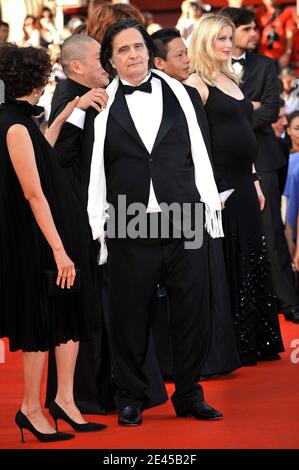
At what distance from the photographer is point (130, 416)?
4680 mm

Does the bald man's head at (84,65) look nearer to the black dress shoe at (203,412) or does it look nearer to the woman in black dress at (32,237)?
the woman in black dress at (32,237)

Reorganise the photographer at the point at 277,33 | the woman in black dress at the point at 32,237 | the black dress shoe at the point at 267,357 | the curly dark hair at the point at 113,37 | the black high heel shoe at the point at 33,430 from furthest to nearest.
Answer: the photographer at the point at 277,33
the black dress shoe at the point at 267,357
the curly dark hair at the point at 113,37
the black high heel shoe at the point at 33,430
the woman in black dress at the point at 32,237

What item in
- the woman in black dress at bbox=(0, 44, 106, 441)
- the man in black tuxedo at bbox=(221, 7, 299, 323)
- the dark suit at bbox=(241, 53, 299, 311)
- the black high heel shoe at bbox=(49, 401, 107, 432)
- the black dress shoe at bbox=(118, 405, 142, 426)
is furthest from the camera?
the dark suit at bbox=(241, 53, 299, 311)

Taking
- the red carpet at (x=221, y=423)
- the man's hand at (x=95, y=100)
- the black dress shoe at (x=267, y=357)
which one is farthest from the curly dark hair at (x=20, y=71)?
the black dress shoe at (x=267, y=357)

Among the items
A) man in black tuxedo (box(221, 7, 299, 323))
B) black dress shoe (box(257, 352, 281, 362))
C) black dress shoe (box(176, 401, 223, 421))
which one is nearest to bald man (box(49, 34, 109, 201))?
black dress shoe (box(176, 401, 223, 421))

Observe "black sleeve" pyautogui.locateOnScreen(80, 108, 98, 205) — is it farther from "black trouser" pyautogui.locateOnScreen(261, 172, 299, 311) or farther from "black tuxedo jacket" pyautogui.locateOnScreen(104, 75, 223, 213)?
"black trouser" pyautogui.locateOnScreen(261, 172, 299, 311)

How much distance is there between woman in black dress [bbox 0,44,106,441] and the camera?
13.9 ft

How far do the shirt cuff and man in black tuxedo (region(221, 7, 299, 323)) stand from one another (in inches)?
106

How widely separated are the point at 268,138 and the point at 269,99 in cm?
43

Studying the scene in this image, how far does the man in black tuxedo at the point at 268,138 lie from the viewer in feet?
24.0

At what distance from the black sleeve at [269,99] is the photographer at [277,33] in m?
6.10
